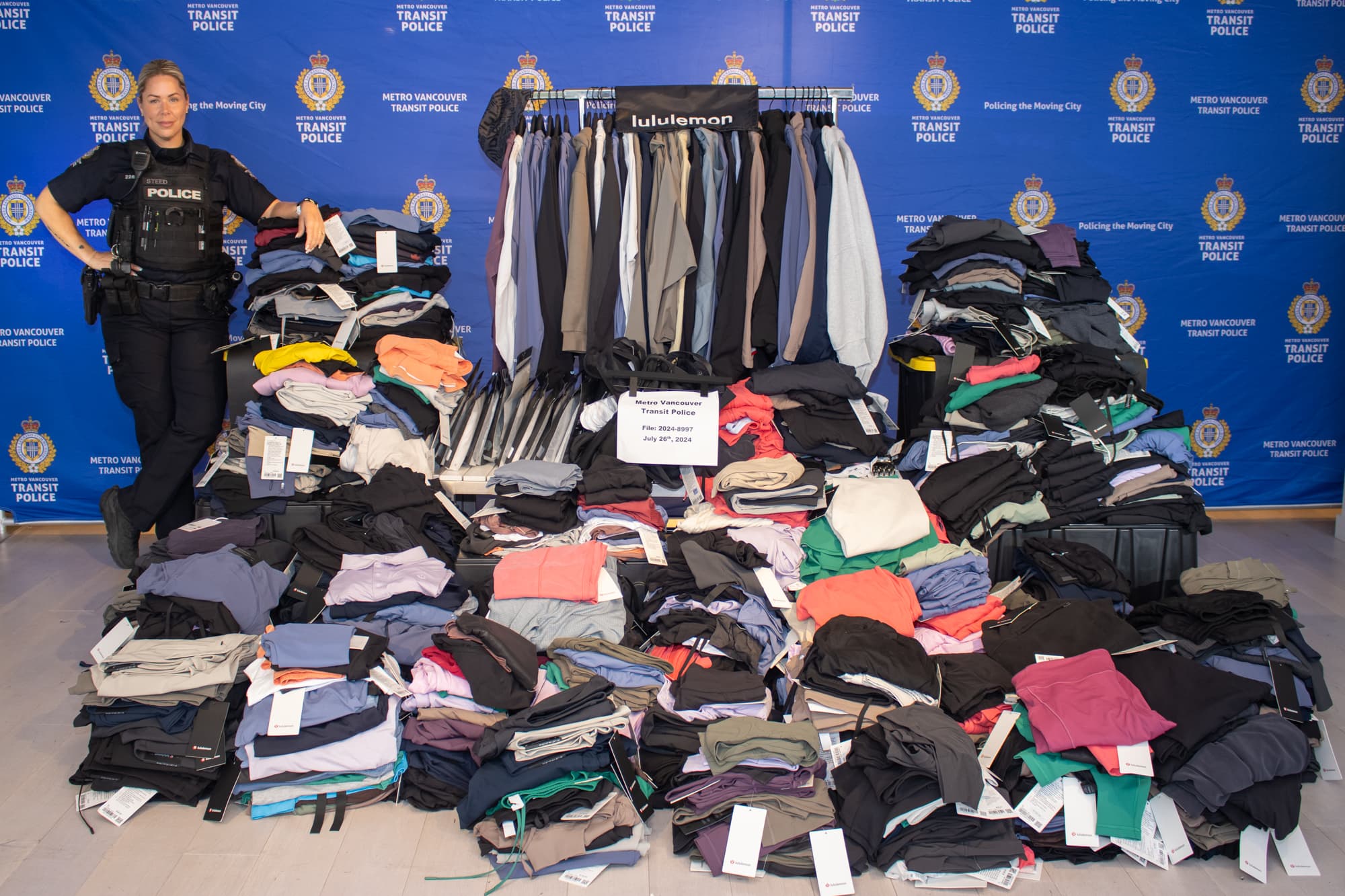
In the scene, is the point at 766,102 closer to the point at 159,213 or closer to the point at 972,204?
the point at 972,204

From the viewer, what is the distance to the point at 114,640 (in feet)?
8.72

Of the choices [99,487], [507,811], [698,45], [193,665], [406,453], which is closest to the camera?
[507,811]

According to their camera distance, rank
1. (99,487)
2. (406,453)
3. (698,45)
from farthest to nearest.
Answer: (99,487) → (698,45) → (406,453)

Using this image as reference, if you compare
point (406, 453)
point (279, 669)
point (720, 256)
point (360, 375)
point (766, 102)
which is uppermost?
point (766, 102)

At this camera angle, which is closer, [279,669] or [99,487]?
[279,669]

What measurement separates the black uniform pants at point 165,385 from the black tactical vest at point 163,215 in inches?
7.0

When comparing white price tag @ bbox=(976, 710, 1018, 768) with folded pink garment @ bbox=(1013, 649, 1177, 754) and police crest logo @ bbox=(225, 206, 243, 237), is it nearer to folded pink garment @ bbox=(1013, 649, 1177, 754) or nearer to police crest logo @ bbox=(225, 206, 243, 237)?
folded pink garment @ bbox=(1013, 649, 1177, 754)

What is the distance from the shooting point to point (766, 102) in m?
4.22

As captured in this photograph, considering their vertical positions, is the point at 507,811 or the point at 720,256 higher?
the point at 720,256

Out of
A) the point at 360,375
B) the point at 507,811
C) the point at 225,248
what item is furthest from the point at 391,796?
the point at 225,248

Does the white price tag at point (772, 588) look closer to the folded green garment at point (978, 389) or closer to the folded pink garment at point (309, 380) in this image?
the folded green garment at point (978, 389)

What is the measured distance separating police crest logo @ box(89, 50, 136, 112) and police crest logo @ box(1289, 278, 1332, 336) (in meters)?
5.53

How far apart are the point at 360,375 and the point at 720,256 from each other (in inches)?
58.4

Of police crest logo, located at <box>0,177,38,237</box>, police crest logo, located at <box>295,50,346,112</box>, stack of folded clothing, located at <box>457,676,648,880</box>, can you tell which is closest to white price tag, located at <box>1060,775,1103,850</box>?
stack of folded clothing, located at <box>457,676,648,880</box>
